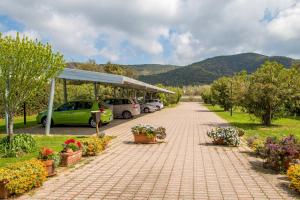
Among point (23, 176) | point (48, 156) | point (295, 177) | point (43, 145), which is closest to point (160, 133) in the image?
point (43, 145)

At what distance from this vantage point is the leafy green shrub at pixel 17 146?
9.45 metres

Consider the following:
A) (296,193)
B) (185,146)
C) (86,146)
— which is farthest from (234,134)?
(296,193)

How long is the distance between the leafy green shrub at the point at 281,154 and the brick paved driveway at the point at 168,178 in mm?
320

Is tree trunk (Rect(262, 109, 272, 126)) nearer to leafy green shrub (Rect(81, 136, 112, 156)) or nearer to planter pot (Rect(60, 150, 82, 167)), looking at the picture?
leafy green shrub (Rect(81, 136, 112, 156))

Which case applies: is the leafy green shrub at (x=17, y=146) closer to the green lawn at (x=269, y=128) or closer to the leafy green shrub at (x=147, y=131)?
the leafy green shrub at (x=147, y=131)

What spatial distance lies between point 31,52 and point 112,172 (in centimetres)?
392

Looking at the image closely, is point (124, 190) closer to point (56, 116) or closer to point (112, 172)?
point (112, 172)

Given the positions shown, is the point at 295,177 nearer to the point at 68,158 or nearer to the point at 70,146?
the point at 68,158

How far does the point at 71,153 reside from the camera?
28.6 feet

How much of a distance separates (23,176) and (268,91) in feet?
49.7

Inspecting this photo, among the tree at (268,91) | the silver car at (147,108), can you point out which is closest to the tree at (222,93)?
the silver car at (147,108)

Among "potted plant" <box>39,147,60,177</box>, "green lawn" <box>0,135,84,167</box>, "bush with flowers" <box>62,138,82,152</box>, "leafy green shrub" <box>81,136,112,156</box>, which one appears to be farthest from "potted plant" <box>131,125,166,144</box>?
"potted plant" <box>39,147,60,177</box>

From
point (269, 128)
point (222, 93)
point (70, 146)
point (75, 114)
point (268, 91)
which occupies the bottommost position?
point (269, 128)

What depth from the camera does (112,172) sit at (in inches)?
311
